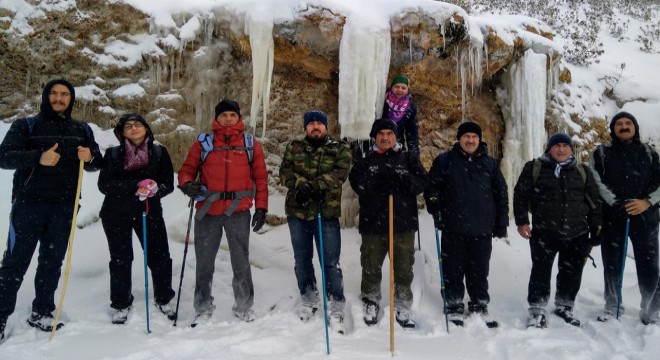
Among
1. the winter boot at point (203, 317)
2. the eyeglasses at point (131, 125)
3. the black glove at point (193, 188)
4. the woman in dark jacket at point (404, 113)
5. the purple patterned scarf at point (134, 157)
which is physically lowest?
the winter boot at point (203, 317)

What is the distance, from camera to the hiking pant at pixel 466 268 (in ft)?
12.9

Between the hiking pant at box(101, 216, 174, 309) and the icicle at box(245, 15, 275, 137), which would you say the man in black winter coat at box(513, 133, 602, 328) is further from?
the icicle at box(245, 15, 275, 137)

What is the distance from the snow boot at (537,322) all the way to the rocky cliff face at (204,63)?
375 centimetres

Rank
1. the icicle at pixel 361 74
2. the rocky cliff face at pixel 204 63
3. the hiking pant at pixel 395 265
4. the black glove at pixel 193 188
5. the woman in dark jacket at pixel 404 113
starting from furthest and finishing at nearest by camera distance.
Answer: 1. the rocky cliff face at pixel 204 63
2. the icicle at pixel 361 74
3. the woman in dark jacket at pixel 404 113
4. the hiking pant at pixel 395 265
5. the black glove at pixel 193 188

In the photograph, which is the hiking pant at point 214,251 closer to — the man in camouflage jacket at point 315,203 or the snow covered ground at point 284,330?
the snow covered ground at point 284,330

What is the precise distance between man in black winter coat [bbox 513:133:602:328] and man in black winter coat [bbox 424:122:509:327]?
29cm

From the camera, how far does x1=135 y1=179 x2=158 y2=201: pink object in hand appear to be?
3.56 metres

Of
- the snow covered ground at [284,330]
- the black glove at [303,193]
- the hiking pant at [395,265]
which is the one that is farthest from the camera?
the hiking pant at [395,265]

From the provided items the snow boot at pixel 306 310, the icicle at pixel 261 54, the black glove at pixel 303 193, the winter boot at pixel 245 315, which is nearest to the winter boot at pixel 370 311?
the snow boot at pixel 306 310

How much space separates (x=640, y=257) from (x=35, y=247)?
544 centimetres

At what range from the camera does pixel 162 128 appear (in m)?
6.70

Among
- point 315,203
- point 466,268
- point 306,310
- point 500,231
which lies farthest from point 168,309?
point 500,231

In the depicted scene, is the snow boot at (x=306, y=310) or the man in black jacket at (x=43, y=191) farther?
the snow boot at (x=306, y=310)

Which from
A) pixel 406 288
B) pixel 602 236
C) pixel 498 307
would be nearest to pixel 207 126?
pixel 406 288
